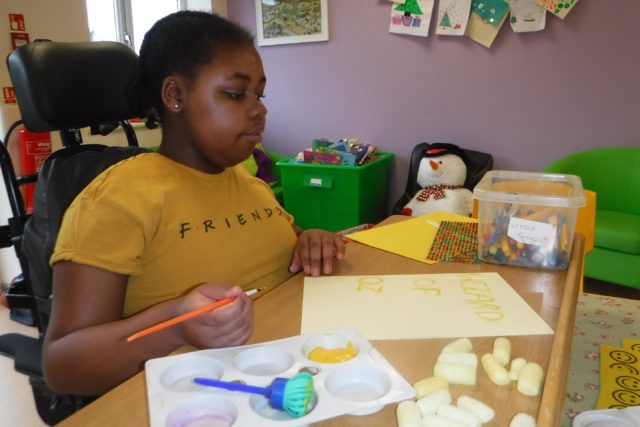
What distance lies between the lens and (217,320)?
58 centimetres

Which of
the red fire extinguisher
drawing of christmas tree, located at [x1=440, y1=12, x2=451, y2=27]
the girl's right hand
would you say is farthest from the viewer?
drawing of christmas tree, located at [x1=440, y1=12, x2=451, y2=27]

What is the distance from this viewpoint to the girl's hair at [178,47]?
0.84 metres

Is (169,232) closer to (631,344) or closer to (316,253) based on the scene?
(316,253)

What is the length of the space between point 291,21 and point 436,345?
2728 mm

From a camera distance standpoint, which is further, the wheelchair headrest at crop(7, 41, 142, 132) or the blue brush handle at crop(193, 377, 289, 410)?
the wheelchair headrest at crop(7, 41, 142, 132)

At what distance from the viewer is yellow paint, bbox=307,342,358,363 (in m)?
0.55

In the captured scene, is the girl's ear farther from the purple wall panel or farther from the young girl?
the purple wall panel

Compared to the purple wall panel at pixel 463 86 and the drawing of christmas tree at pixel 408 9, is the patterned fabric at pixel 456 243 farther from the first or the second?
the drawing of christmas tree at pixel 408 9

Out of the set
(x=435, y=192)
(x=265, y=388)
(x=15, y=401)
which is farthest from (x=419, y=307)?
(x=435, y=192)

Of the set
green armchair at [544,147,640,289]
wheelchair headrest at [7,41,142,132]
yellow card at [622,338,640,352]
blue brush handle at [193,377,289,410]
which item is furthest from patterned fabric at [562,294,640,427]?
green armchair at [544,147,640,289]

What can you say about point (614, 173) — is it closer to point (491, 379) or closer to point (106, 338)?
point (491, 379)

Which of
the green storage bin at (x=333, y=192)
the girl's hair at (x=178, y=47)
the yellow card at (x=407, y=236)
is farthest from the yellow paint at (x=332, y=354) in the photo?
the green storage bin at (x=333, y=192)

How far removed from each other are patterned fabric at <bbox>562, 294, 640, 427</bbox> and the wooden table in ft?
0.47

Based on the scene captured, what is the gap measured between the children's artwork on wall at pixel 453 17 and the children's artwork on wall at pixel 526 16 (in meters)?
0.22
